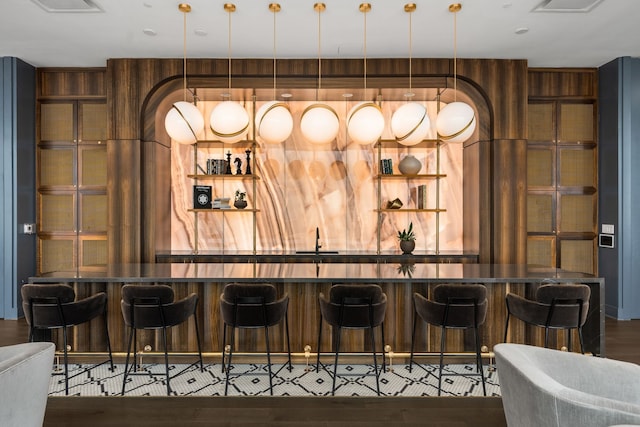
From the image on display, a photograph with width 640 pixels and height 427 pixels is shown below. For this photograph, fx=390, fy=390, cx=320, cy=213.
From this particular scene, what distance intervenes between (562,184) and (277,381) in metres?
4.33

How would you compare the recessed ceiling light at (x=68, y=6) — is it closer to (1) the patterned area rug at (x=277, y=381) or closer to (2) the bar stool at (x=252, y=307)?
(2) the bar stool at (x=252, y=307)

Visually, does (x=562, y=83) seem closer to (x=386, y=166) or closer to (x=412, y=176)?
(x=412, y=176)

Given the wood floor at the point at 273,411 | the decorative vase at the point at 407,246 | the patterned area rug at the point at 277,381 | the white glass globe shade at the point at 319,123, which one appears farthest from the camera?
the decorative vase at the point at 407,246

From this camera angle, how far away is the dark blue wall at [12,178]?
4605 mm

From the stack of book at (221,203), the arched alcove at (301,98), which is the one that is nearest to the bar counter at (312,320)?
A: the arched alcove at (301,98)

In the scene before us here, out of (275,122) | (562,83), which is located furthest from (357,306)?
(562,83)

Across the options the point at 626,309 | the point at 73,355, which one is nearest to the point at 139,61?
the point at 73,355

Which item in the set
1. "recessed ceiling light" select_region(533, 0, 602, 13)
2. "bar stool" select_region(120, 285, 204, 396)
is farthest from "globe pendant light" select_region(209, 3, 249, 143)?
"recessed ceiling light" select_region(533, 0, 602, 13)

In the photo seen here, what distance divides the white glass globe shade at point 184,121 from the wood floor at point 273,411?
188 cm

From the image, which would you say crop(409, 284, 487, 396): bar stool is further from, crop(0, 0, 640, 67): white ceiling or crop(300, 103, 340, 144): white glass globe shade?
crop(0, 0, 640, 67): white ceiling

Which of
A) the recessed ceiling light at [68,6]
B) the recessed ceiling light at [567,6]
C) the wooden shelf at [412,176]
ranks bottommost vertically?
the wooden shelf at [412,176]

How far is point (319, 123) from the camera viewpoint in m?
2.92

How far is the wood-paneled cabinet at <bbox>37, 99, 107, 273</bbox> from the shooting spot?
5020mm

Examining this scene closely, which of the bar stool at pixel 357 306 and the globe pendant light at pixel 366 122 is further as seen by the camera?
the globe pendant light at pixel 366 122
